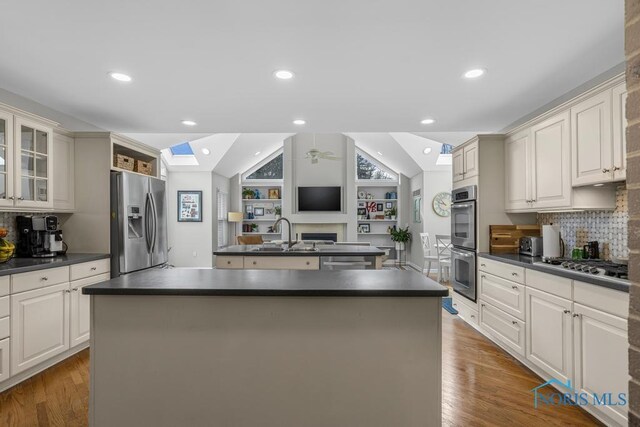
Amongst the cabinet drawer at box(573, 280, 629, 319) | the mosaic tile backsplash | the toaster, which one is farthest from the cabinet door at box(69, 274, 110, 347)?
the mosaic tile backsplash

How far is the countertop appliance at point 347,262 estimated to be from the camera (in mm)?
3675

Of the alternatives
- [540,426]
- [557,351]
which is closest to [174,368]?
[540,426]

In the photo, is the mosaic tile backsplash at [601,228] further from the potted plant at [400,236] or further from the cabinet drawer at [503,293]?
the potted plant at [400,236]

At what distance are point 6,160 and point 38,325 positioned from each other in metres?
1.31

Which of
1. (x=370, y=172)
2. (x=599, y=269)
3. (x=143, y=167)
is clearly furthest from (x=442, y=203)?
(x=143, y=167)

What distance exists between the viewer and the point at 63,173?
3.33m

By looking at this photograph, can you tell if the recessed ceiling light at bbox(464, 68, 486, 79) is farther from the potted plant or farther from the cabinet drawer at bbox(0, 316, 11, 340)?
the potted plant

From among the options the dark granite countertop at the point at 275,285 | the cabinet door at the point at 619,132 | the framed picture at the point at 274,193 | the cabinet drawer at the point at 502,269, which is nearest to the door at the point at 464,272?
the cabinet drawer at the point at 502,269

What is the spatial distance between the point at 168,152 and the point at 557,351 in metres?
Answer: 7.66

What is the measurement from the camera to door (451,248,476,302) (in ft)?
11.9

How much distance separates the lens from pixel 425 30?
6.57 feet

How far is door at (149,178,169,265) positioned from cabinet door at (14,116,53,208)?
38.4 inches

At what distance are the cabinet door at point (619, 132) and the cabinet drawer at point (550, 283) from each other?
2.44ft

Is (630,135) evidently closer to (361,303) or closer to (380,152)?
(361,303)
